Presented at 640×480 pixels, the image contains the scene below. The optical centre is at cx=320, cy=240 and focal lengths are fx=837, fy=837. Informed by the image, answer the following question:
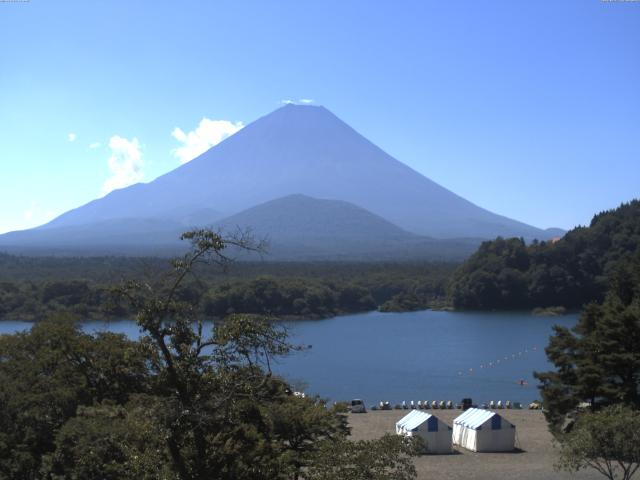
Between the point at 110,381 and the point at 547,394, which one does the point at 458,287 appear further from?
the point at 110,381

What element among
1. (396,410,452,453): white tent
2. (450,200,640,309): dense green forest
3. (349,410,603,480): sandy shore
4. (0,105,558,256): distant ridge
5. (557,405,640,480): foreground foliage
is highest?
(0,105,558,256): distant ridge

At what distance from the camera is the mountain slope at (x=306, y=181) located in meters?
142

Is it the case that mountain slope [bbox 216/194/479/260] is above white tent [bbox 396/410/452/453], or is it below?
above

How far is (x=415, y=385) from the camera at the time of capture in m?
21.8

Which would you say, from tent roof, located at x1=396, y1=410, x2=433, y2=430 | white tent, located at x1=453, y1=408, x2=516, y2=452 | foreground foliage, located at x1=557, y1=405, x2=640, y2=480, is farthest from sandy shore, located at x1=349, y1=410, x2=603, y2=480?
foreground foliage, located at x1=557, y1=405, x2=640, y2=480

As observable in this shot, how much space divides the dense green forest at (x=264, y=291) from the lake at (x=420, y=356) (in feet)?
5.23

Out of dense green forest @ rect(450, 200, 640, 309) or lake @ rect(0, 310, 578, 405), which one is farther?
dense green forest @ rect(450, 200, 640, 309)

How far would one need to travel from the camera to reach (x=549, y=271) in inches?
1636

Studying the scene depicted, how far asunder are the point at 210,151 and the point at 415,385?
143 meters

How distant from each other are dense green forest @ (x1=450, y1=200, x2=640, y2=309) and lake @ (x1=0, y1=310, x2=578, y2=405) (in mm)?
2253

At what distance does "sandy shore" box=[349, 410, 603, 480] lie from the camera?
428 inches

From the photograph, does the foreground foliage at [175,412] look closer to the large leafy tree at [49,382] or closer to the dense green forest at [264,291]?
the large leafy tree at [49,382]

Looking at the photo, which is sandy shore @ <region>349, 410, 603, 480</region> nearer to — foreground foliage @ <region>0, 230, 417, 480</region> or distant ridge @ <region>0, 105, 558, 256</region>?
foreground foliage @ <region>0, 230, 417, 480</region>

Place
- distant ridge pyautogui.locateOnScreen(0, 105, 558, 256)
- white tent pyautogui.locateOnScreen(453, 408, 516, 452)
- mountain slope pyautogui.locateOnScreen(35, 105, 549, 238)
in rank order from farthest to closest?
mountain slope pyautogui.locateOnScreen(35, 105, 549, 238)
distant ridge pyautogui.locateOnScreen(0, 105, 558, 256)
white tent pyautogui.locateOnScreen(453, 408, 516, 452)
